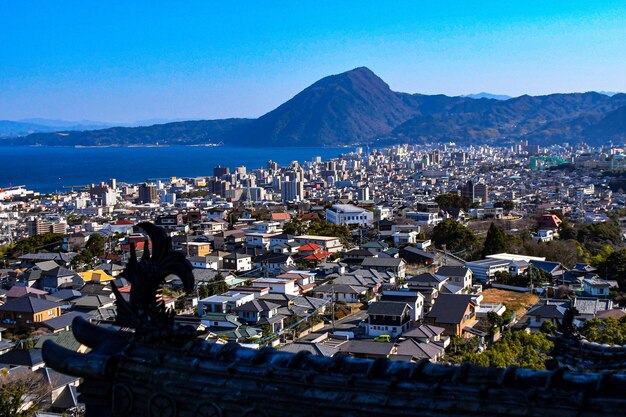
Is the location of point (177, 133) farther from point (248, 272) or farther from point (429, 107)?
point (248, 272)

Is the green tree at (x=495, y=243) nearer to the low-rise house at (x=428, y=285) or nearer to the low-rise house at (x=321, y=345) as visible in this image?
the low-rise house at (x=428, y=285)

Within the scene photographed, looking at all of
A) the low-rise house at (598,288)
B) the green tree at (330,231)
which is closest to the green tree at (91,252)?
the green tree at (330,231)

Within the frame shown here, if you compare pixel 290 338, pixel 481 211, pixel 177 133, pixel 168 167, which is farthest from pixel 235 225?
pixel 177 133

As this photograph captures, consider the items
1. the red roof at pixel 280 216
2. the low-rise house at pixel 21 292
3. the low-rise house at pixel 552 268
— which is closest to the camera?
the low-rise house at pixel 21 292

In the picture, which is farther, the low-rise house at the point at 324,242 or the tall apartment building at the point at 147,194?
the tall apartment building at the point at 147,194

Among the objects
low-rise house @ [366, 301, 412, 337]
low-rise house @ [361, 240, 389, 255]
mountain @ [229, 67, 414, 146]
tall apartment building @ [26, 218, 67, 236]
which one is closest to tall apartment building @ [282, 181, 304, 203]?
tall apartment building @ [26, 218, 67, 236]

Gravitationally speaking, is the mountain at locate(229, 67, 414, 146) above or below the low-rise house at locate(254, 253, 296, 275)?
above

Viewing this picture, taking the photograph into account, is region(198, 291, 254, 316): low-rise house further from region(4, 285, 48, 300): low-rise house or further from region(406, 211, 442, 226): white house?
region(406, 211, 442, 226): white house

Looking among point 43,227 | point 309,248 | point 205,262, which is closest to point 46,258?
point 205,262
